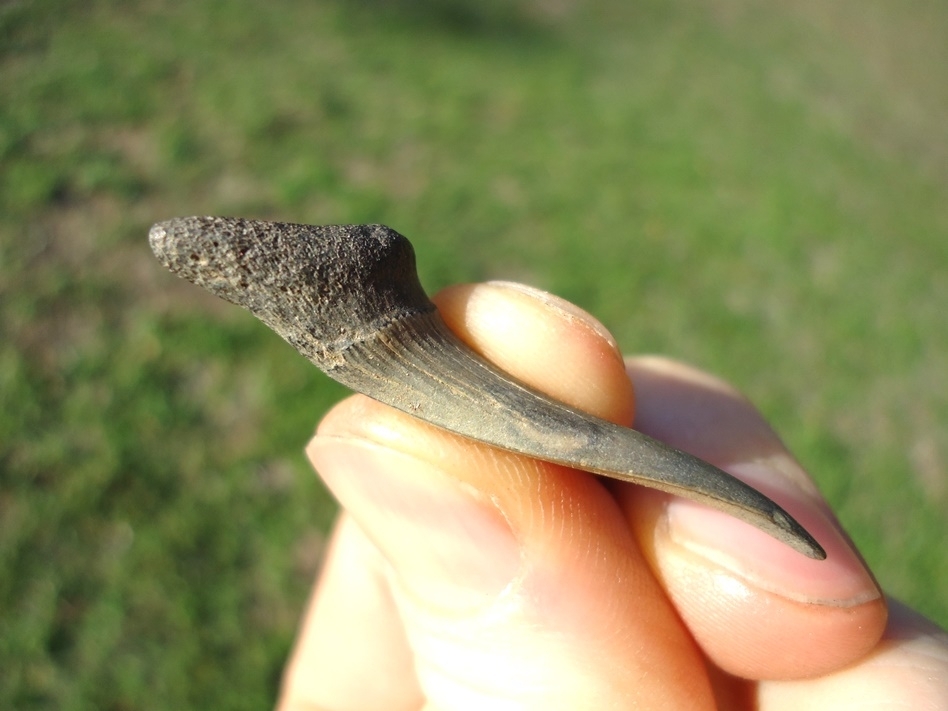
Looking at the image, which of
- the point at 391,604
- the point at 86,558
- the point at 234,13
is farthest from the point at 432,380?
the point at 234,13

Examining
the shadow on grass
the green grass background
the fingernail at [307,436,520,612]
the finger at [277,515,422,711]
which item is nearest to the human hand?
the fingernail at [307,436,520,612]

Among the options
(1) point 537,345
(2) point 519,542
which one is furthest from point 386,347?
(2) point 519,542

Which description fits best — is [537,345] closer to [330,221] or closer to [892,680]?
[892,680]

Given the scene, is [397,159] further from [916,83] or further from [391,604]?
[916,83]

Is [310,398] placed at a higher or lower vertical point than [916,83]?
lower

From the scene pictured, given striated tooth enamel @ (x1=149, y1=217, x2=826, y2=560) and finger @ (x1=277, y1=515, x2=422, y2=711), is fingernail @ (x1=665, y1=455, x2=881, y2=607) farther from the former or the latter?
finger @ (x1=277, y1=515, x2=422, y2=711)
